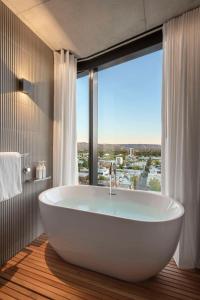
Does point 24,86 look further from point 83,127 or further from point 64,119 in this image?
point 83,127

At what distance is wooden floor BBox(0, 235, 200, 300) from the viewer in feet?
4.91

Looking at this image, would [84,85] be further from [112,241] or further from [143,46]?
[112,241]

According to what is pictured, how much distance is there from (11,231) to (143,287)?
145cm

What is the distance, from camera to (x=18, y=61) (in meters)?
2.08

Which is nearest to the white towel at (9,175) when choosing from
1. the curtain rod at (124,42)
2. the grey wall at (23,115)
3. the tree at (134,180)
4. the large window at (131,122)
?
the grey wall at (23,115)

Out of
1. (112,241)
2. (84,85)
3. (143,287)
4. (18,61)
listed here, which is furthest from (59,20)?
(143,287)

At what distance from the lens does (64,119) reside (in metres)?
2.67

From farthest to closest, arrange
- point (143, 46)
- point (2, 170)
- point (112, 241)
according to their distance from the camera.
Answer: point (143, 46) < point (2, 170) < point (112, 241)

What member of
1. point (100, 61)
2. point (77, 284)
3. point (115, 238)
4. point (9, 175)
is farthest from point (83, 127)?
point (77, 284)

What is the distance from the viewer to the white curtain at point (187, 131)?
1.83 metres

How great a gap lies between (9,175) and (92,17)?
1.93 metres

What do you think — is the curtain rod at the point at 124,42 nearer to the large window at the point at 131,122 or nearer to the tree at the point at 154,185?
the large window at the point at 131,122

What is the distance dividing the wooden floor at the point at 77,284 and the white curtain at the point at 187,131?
0.91 ft

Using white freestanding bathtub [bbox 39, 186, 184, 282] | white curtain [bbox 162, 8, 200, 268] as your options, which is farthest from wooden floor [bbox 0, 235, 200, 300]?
white curtain [bbox 162, 8, 200, 268]
